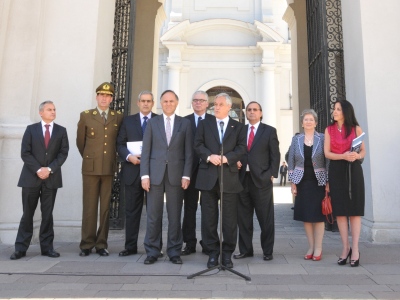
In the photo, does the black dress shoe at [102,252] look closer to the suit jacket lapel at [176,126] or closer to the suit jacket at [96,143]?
the suit jacket at [96,143]

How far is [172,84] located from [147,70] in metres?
11.8

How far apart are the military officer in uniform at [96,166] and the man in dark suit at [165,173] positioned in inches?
28.6

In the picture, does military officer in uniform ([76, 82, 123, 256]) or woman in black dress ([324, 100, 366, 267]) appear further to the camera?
military officer in uniform ([76, 82, 123, 256])

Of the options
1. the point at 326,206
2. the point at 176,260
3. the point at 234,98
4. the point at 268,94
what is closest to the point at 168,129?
the point at 176,260

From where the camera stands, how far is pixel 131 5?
23.4 feet

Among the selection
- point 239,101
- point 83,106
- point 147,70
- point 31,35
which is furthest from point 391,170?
point 239,101

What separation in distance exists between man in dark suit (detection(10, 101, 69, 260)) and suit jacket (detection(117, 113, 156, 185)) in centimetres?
74

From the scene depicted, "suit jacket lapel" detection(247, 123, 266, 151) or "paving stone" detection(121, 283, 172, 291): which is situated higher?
"suit jacket lapel" detection(247, 123, 266, 151)

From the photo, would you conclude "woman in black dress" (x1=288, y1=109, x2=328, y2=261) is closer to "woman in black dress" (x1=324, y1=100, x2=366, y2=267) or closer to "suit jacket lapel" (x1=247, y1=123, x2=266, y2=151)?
"woman in black dress" (x1=324, y1=100, x2=366, y2=267)

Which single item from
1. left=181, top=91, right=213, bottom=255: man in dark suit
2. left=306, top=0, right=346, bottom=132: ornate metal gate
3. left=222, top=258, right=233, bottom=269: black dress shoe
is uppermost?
left=306, top=0, right=346, bottom=132: ornate metal gate

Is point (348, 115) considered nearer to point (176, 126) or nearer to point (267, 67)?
point (176, 126)

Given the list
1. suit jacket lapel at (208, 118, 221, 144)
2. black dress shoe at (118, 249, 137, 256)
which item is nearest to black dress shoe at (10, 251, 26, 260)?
black dress shoe at (118, 249, 137, 256)

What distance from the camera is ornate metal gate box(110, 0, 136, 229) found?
269 inches

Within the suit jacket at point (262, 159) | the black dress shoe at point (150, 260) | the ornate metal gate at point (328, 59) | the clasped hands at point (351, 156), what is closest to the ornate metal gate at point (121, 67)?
the black dress shoe at point (150, 260)
